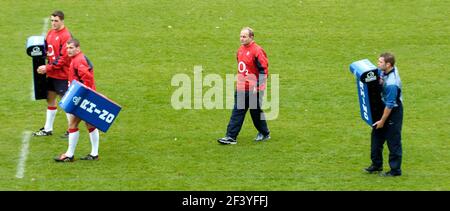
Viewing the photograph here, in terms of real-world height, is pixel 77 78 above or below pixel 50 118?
above

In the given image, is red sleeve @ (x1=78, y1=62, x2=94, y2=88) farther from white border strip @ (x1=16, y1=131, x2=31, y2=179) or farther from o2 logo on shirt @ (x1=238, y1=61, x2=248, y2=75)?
o2 logo on shirt @ (x1=238, y1=61, x2=248, y2=75)

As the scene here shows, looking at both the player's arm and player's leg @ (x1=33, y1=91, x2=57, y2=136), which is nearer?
the player's arm

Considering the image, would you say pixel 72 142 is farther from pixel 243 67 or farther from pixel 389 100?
pixel 389 100

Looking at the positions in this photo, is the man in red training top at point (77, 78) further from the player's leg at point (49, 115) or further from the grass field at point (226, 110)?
the player's leg at point (49, 115)

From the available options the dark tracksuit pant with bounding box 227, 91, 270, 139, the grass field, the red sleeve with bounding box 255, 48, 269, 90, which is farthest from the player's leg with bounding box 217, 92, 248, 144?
the red sleeve with bounding box 255, 48, 269, 90

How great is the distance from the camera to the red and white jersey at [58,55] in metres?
16.3

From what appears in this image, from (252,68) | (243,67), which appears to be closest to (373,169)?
(252,68)

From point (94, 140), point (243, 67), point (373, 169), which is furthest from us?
point (243, 67)

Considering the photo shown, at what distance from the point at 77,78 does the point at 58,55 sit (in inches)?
54.8

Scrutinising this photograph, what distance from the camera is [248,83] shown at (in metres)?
16.2

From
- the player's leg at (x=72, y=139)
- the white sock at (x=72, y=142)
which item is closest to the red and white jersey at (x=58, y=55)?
the player's leg at (x=72, y=139)

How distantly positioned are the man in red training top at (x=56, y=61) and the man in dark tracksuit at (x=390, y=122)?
5.07 metres

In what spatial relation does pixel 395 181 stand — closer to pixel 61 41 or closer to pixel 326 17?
pixel 61 41

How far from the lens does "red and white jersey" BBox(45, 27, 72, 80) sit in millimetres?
16297
